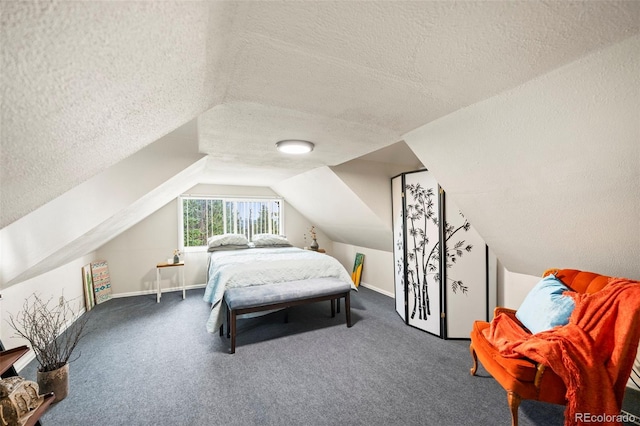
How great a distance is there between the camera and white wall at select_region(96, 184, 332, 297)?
4.33 m

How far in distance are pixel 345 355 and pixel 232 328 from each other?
115 cm

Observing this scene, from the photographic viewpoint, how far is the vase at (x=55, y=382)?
74.2 inches

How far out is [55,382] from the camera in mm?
1904

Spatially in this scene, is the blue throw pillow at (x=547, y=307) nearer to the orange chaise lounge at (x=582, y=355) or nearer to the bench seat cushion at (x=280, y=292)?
the orange chaise lounge at (x=582, y=355)

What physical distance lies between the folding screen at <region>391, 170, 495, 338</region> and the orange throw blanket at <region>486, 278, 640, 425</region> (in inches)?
47.7

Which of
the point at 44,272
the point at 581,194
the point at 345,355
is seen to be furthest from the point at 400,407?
the point at 44,272

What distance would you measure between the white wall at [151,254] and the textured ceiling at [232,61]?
12.4 feet

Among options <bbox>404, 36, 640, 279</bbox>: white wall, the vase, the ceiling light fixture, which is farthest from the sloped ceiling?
the vase

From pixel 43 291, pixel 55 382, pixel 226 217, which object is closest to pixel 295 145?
pixel 55 382

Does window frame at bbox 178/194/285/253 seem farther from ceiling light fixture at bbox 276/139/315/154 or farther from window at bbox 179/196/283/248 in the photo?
ceiling light fixture at bbox 276/139/315/154

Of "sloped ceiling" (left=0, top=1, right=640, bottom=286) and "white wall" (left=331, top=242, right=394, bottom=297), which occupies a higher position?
"sloped ceiling" (left=0, top=1, right=640, bottom=286)

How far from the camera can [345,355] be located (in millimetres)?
2486

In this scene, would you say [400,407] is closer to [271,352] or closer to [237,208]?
[271,352]

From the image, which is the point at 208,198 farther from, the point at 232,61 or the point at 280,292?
the point at 232,61
